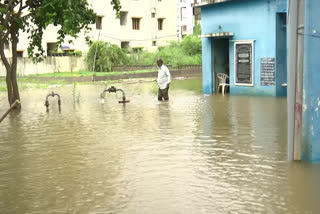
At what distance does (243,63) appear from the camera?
61.7 ft

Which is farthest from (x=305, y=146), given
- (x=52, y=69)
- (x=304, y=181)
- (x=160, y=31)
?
(x=160, y=31)

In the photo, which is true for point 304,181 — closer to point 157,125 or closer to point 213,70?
point 157,125

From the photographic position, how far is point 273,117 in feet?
41.8

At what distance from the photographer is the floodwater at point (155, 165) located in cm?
600

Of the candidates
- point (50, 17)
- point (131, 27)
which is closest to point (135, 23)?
point (131, 27)

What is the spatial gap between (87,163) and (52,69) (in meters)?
29.4

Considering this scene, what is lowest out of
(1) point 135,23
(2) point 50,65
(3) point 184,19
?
(2) point 50,65

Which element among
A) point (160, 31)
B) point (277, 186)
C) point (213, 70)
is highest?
point (160, 31)

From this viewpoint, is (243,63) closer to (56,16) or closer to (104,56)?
(56,16)

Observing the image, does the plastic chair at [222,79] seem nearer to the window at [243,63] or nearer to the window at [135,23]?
the window at [243,63]

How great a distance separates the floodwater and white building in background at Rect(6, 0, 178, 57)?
28437 millimetres

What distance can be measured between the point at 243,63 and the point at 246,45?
0.72 metres

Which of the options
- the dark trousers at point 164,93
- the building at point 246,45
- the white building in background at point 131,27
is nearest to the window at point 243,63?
the building at point 246,45

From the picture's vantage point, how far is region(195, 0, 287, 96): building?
57.6 ft
